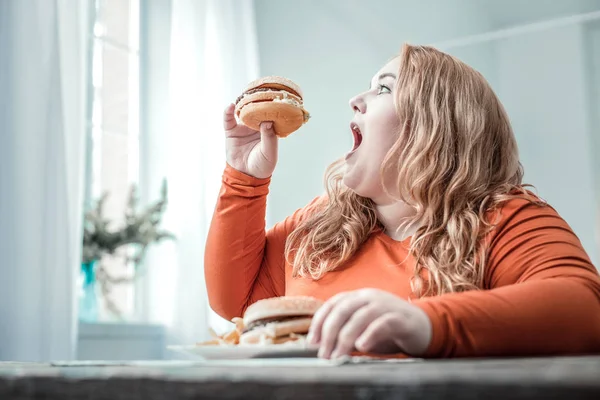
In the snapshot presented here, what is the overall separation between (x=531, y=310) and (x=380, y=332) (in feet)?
0.81

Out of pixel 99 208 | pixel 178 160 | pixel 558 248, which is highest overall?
pixel 178 160

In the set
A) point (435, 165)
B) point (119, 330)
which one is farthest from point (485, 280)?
point (119, 330)

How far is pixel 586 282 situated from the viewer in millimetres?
928

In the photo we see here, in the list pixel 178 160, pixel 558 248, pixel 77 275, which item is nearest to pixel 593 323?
pixel 558 248

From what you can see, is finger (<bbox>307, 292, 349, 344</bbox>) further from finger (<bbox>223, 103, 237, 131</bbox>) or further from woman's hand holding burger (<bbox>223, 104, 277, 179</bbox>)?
finger (<bbox>223, 103, 237, 131</bbox>)

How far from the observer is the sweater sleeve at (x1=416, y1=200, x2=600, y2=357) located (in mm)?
718

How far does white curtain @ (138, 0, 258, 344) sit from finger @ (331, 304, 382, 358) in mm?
2530

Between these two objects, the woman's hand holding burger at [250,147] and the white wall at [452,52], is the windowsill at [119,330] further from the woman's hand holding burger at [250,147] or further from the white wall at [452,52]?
the woman's hand holding burger at [250,147]

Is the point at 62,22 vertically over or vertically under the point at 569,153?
over

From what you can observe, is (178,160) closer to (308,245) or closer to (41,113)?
(41,113)

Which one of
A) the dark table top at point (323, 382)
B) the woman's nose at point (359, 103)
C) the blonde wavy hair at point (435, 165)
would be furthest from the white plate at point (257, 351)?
the woman's nose at point (359, 103)

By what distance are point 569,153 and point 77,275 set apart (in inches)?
94.5

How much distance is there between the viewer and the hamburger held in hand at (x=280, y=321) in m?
0.80

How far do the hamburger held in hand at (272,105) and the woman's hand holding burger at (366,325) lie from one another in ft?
2.79
